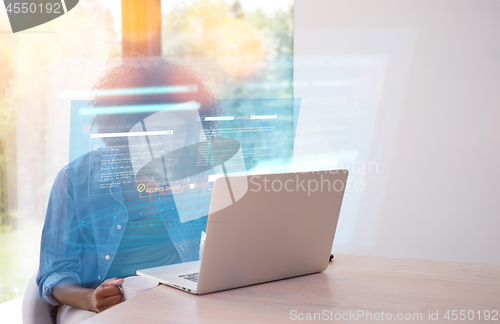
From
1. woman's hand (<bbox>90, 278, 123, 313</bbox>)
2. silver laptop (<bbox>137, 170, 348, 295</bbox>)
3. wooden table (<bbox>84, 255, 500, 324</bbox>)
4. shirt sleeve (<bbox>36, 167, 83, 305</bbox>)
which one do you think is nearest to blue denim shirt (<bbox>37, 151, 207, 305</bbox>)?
shirt sleeve (<bbox>36, 167, 83, 305</bbox>)

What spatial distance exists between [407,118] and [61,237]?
1898 millimetres

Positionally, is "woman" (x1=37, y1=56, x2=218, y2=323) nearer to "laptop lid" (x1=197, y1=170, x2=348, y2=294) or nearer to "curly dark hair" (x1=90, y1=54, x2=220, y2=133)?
"curly dark hair" (x1=90, y1=54, x2=220, y2=133)

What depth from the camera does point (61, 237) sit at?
141 cm

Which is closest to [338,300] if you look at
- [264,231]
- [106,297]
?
[264,231]

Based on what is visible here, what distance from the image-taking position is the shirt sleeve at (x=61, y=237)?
1.39 meters

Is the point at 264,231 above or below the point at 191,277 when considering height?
above

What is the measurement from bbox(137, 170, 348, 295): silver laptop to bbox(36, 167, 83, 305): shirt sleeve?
0.57 metres

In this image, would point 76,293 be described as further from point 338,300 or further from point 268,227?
point 338,300

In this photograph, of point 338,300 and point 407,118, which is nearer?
point 338,300

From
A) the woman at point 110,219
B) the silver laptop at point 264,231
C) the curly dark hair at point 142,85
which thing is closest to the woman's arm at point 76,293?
the woman at point 110,219

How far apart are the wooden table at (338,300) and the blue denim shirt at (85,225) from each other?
0.70m

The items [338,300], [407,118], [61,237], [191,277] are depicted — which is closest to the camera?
[338,300]

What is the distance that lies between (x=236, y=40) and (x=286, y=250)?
1.73m
